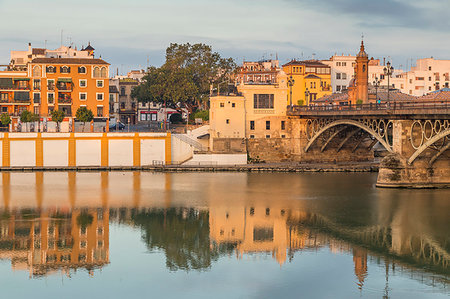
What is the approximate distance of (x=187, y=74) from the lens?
106375 mm

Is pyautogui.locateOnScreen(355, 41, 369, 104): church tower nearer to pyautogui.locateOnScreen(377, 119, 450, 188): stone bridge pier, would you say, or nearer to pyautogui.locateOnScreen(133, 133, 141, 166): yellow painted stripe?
pyautogui.locateOnScreen(133, 133, 141, 166): yellow painted stripe

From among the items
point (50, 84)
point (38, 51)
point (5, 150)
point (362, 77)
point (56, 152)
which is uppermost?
point (38, 51)

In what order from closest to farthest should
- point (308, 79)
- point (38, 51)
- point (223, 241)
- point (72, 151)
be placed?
point (223, 241), point (72, 151), point (38, 51), point (308, 79)

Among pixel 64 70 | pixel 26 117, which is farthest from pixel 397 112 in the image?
pixel 64 70

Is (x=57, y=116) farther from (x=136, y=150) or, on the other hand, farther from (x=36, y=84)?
(x=136, y=150)

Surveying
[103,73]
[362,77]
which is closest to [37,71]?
[103,73]

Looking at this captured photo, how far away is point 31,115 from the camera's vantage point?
9644 cm

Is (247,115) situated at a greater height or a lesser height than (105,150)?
greater

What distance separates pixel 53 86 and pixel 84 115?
7652mm

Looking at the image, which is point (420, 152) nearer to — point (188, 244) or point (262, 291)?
point (188, 244)

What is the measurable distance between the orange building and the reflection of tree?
48.3 m

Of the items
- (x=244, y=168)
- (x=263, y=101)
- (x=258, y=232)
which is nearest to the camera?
(x=258, y=232)

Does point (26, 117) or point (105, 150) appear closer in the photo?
point (105, 150)

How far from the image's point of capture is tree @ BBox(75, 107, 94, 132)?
3846 inches
